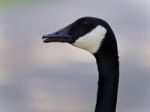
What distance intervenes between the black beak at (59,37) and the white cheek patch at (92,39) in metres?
0.04

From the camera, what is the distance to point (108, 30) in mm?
3482

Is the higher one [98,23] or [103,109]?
[98,23]

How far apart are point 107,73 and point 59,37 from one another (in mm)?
239

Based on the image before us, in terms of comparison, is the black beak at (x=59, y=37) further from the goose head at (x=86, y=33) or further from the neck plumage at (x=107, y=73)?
the neck plumage at (x=107, y=73)

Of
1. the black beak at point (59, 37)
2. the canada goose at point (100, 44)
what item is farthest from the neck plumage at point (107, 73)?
the black beak at point (59, 37)

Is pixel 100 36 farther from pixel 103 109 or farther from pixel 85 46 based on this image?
pixel 103 109

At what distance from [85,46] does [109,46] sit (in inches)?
3.8

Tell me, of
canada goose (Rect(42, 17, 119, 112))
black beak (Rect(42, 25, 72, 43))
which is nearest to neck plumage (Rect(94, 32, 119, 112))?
canada goose (Rect(42, 17, 119, 112))

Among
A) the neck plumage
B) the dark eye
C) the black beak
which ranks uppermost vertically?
the dark eye

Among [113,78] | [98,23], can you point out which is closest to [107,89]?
[113,78]

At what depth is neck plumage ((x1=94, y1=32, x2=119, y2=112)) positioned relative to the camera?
3.50 m

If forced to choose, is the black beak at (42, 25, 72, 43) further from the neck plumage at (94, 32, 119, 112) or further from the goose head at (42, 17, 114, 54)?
the neck plumage at (94, 32, 119, 112)

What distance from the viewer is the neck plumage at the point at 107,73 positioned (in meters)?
3.50

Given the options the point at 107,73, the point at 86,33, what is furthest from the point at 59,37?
the point at 107,73
